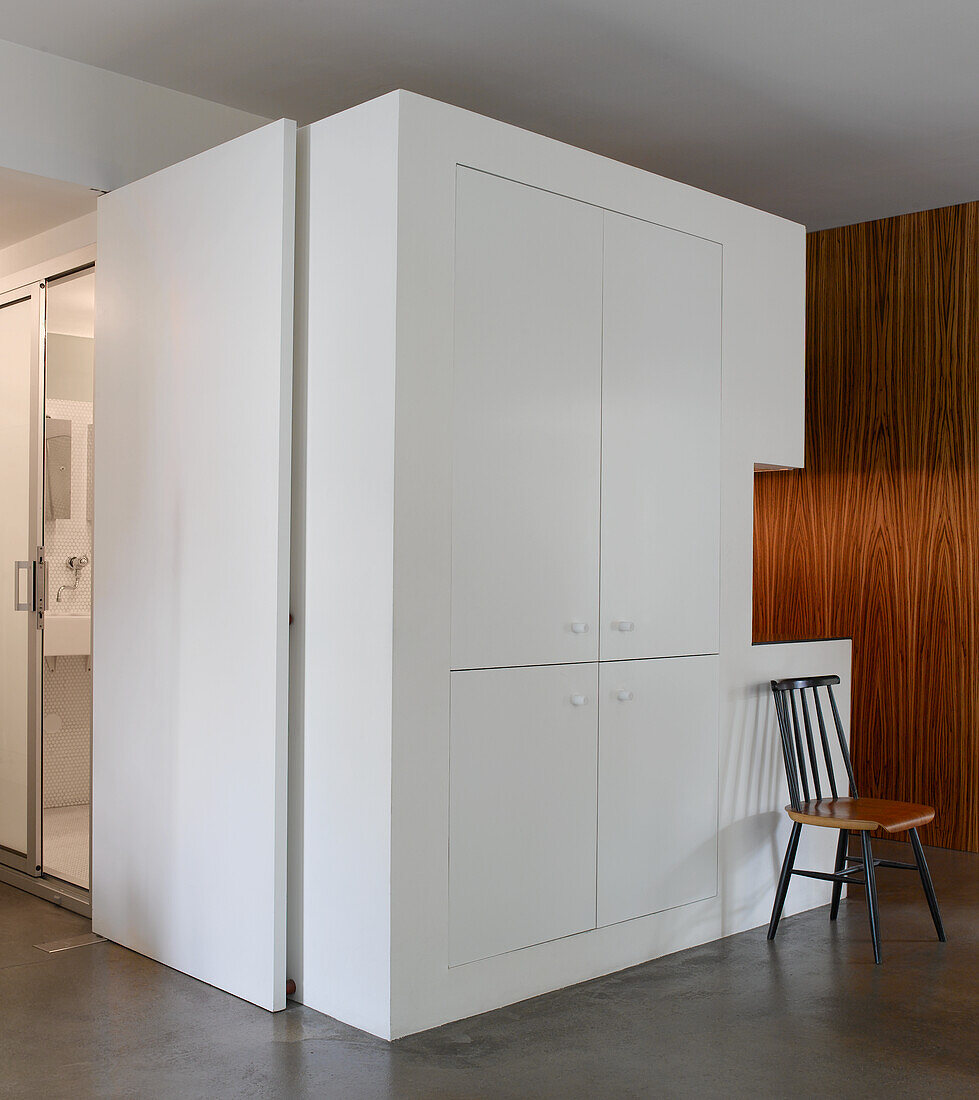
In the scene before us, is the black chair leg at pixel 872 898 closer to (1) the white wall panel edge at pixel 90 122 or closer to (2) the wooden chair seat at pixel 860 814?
(2) the wooden chair seat at pixel 860 814

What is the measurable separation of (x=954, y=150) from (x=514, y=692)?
2.94 m

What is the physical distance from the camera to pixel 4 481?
14.9 ft

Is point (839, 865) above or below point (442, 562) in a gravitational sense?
below

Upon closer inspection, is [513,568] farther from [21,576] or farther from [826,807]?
[21,576]

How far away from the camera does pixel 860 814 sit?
12.2 ft

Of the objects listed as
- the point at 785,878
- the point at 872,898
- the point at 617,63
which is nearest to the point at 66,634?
the point at 785,878

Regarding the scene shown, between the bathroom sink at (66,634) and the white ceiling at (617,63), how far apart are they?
6.13 feet

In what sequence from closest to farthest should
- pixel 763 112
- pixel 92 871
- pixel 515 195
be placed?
pixel 515 195
pixel 92 871
pixel 763 112

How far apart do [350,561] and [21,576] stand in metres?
1.88

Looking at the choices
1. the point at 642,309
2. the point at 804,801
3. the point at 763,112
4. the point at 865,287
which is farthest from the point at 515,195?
the point at 865,287

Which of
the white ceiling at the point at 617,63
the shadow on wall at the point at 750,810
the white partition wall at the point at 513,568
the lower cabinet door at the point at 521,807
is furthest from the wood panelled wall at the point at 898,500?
the lower cabinet door at the point at 521,807

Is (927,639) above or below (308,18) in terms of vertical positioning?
below

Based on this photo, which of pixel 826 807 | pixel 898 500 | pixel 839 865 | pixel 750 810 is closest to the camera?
pixel 826 807

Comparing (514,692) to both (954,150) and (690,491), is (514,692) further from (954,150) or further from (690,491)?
(954,150)
